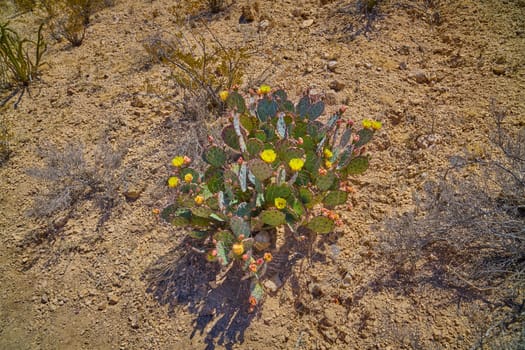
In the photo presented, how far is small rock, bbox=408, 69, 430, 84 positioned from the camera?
2.85m

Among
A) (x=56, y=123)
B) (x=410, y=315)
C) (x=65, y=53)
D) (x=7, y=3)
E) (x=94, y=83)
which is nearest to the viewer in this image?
(x=410, y=315)

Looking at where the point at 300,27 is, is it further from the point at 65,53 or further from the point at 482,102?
the point at 65,53

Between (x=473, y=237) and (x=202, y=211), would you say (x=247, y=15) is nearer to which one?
(x=202, y=211)

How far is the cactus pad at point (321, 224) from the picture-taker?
190 centimetres

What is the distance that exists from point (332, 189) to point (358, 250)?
0.41 m

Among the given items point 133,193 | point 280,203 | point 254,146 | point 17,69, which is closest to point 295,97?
point 254,146

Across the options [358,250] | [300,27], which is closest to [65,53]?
[300,27]

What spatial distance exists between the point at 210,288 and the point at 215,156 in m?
0.81

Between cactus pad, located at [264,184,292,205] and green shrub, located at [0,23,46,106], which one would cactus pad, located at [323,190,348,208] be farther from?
green shrub, located at [0,23,46,106]

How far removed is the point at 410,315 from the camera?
1.79 metres

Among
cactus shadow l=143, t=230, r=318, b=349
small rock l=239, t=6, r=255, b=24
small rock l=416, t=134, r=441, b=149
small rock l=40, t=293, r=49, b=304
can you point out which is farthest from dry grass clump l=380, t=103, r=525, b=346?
small rock l=239, t=6, r=255, b=24

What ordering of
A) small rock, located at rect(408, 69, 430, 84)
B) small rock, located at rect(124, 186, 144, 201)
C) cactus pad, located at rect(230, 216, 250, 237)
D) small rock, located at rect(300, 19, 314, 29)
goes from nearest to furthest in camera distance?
1. cactus pad, located at rect(230, 216, 250, 237)
2. small rock, located at rect(124, 186, 144, 201)
3. small rock, located at rect(408, 69, 430, 84)
4. small rock, located at rect(300, 19, 314, 29)

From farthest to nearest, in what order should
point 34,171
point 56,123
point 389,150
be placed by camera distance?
point 56,123, point 34,171, point 389,150

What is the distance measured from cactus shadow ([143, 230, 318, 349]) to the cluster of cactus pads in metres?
0.10
